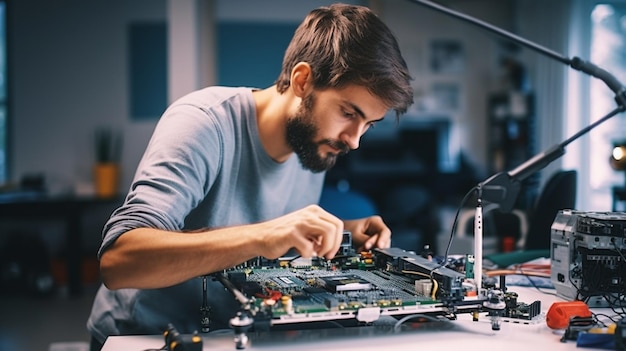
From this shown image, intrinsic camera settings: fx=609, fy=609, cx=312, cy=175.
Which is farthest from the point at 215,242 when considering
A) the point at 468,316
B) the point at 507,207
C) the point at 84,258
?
the point at 84,258

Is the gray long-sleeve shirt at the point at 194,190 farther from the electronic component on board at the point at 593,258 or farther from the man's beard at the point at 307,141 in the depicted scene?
the electronic component on board at the point at 593,258

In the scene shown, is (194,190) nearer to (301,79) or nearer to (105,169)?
(301,79)

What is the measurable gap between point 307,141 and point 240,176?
229 mm

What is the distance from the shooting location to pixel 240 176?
1.71 metres

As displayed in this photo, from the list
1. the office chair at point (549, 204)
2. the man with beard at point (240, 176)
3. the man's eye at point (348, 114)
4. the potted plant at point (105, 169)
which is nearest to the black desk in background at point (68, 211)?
the potted plant at point (105, 169)

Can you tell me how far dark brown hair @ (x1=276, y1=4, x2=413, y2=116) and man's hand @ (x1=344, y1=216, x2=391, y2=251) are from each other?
0.31 m

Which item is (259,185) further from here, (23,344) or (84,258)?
(84,258)

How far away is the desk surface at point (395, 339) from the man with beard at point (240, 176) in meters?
0.13

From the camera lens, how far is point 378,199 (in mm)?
5395

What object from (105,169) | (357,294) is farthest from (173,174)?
(105,169)

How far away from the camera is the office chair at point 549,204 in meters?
2.28

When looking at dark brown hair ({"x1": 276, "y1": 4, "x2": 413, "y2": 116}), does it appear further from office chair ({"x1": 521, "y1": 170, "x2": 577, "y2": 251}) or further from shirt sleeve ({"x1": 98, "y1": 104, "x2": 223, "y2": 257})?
office chair ({"x1": 521, "y1": 170, "x2": 577, "y2": 251})

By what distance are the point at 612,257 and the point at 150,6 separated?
483 centimetres

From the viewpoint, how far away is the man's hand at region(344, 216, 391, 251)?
159 centimetres
